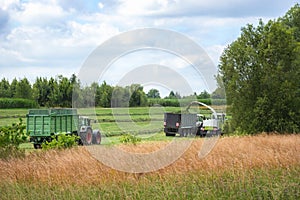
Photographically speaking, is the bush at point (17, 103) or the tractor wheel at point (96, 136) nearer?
the tractor wheel at point (96, 136)

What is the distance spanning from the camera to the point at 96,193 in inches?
386

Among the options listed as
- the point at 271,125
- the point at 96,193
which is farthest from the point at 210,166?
the point at 271,125

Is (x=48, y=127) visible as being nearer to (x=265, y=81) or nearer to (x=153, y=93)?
(x=265, y=81)

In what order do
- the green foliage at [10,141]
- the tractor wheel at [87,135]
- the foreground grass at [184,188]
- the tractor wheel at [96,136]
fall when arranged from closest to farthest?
1. the foreground grass at [184,188]
2. the green foliage at [10,141]
3. the tractor wheel at [96,136]
4. the tractor wheel at [87,135]

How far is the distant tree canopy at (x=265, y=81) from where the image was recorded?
2775 cm

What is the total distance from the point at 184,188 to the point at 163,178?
1209 millimetres

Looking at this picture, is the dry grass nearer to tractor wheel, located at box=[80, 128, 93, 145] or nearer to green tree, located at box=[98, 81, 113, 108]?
green tree, located at box=[98, 81, 113, 108]

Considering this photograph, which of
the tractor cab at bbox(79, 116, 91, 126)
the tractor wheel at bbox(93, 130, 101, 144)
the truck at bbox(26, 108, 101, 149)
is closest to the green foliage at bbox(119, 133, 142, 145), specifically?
the tractor wheel at bbox(93, 130, 101, 144)

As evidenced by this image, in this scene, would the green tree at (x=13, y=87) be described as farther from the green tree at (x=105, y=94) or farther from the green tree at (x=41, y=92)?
the green tree at (x=105, y=94)

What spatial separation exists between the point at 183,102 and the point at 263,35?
681 inches

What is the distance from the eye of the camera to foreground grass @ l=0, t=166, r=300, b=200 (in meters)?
9.34

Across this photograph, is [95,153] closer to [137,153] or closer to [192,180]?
[137,153]

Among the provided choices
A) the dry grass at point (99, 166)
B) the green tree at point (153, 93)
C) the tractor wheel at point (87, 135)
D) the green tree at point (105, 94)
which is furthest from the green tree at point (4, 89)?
the green tree at point (153, 93)

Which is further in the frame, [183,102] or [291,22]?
[291,22]
